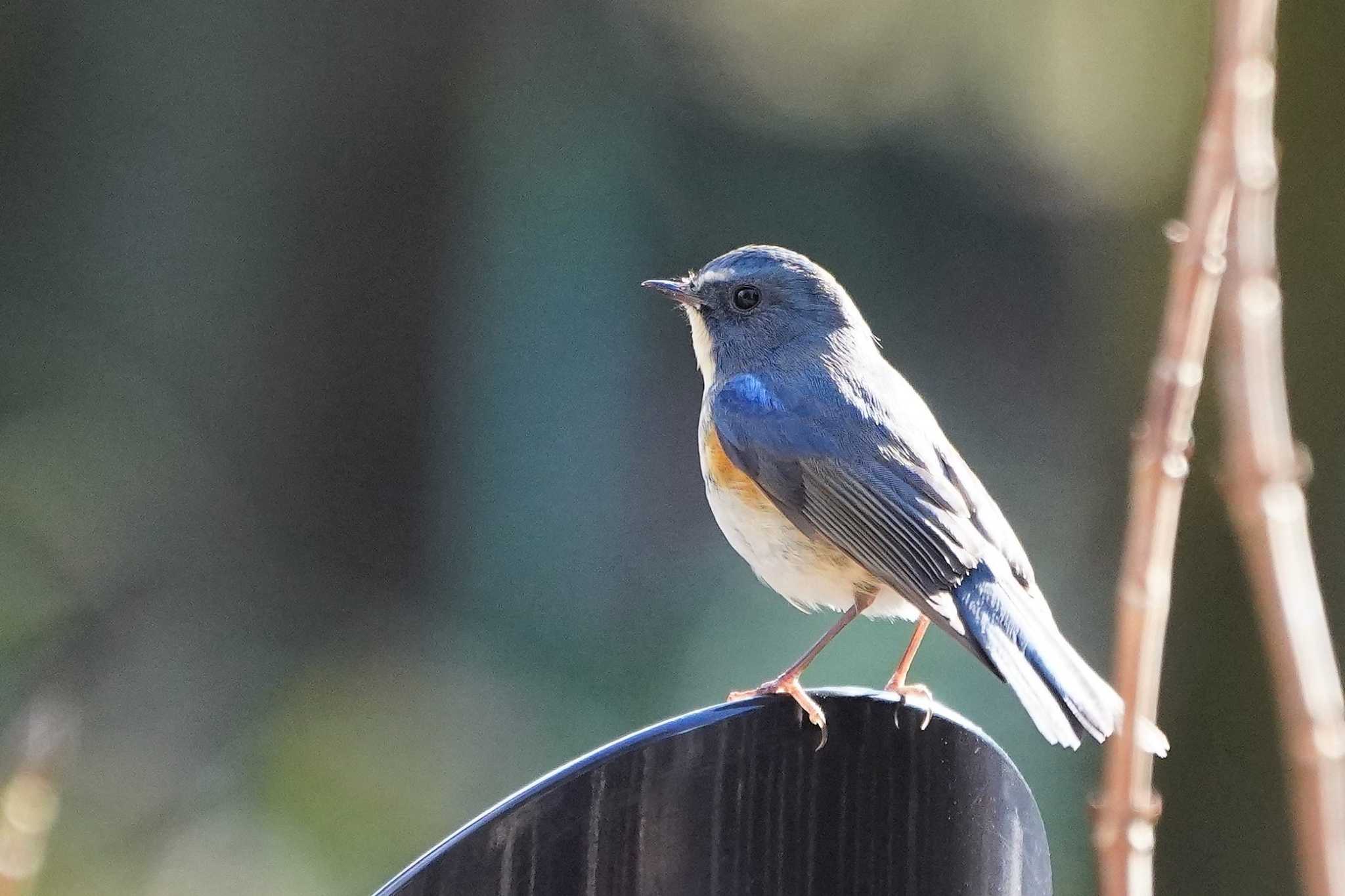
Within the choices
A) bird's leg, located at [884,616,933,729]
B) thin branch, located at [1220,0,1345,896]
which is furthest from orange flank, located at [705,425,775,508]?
thin branch, located at [1220,0,1345,896]

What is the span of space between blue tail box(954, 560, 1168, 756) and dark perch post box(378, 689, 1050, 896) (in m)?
0.40

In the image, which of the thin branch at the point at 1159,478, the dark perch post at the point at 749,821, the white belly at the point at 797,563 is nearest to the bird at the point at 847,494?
the white belly at the point at 797,563

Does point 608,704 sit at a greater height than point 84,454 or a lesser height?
lesser

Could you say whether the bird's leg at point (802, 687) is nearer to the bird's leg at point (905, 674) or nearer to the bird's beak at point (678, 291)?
the bird's leg at point (905, 674)

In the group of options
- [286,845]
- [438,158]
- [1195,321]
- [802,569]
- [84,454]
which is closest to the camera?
[1195,321]

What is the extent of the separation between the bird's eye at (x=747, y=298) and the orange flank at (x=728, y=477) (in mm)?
448

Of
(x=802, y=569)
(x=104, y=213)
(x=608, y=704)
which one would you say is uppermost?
(x=104, y=213)

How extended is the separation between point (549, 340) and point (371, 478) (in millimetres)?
894

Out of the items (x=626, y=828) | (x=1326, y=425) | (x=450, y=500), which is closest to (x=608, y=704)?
(x=450, y=500)

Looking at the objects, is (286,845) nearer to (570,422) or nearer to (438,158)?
(570,422)

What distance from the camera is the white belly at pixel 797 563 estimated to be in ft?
8.87

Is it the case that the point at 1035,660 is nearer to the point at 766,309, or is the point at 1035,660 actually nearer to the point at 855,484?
the point at 855,484

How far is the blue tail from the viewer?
6.86ft

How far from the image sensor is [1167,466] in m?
0.89
